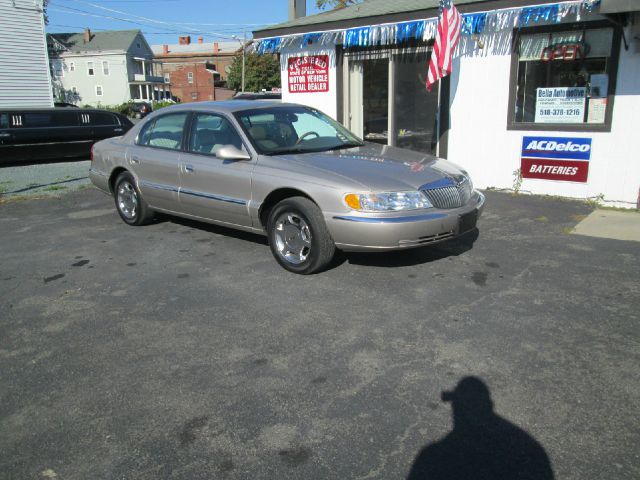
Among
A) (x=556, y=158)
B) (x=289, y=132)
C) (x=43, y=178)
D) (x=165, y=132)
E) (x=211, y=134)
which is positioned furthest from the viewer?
(x=43, y=178)

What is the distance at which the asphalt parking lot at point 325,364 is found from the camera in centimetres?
268

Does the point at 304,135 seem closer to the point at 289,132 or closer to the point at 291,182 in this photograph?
the point at 289,132

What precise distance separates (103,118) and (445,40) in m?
10.6

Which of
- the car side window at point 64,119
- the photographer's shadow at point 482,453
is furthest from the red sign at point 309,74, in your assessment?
the photographer's shadow at point 482,453

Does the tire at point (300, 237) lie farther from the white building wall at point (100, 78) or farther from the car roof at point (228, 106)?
the white building wall at point (100, 78)

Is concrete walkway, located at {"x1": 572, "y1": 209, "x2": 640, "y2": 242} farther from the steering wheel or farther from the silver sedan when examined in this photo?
the steering wheel

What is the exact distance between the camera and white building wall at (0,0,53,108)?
74.3 ft

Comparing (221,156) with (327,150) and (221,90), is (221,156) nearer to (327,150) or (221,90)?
(327,150)

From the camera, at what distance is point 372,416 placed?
2.98 meters

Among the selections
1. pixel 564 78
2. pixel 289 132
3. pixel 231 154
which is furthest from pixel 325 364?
pixel 564 78

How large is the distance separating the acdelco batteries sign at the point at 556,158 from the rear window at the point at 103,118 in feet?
37.9

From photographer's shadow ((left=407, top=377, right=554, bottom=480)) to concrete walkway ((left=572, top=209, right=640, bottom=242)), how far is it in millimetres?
4285

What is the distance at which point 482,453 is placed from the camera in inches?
105

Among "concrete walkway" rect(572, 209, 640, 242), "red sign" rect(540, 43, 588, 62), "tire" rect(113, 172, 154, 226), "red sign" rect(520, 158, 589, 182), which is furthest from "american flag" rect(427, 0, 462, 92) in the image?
"tire" rect(113, 172, 154, 226)
